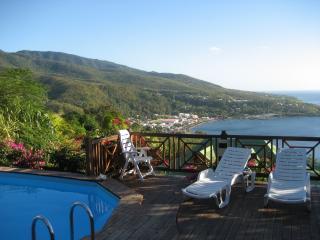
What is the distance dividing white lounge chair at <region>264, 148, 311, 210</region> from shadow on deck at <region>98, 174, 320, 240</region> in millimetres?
256

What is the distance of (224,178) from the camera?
21.2 ft

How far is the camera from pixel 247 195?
6.39m

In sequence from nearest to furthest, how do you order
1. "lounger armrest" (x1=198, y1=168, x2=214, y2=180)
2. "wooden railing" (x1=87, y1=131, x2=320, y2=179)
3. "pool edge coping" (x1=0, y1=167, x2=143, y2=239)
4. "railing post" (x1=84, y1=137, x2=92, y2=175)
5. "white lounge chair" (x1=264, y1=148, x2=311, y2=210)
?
1. "white lounge chair" (x1=264, y1=148, x2=311, y2=210)
2. "pool edge coping" (x1=0, y1=167, x2=143, y2=239)
3. "lounger armrest" (x1=198, y1=168, x2=214, y2=180)
4. "wooden railing" (x1=87, y1=131, x2=320, y2=179)
5. "railing post" (x1=84, y1=137, x2=92, y2=175)

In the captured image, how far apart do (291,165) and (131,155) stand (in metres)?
3.10

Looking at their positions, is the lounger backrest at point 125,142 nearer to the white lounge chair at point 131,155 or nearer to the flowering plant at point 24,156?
the white lounge chair at point 131,155

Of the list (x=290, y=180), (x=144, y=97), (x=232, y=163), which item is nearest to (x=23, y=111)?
(x=232, y=163)

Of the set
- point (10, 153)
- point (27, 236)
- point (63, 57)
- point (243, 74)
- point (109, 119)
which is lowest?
point (27, 236)

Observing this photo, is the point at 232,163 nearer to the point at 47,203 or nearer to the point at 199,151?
the point at 199,151

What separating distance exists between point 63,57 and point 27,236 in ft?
266

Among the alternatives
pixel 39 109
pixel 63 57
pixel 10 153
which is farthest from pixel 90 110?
pixel 63 57

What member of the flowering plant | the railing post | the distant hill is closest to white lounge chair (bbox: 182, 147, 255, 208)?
the railing post

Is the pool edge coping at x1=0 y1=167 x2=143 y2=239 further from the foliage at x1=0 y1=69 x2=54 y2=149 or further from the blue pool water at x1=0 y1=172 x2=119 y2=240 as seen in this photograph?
A: the foliage at x1=0 y1=69 x2=54 y2=149

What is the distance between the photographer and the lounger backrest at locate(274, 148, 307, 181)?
20.2 ft

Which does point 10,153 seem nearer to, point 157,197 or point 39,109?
point 39,109
